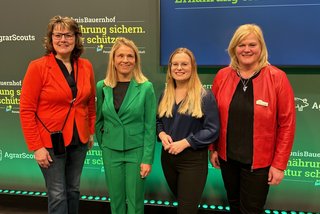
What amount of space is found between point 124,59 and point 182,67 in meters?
0.37

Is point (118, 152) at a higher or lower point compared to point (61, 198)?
higher

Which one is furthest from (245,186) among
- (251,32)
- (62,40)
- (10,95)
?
(10,95)

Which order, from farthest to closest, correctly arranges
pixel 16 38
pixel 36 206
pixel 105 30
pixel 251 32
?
pixel 36 206, pixel 16 38, pixel 105 30, pixel 251 32

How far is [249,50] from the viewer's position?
190cm

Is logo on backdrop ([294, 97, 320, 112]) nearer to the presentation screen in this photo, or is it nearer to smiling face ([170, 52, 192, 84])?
the presentation screen

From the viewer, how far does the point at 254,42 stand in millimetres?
1887

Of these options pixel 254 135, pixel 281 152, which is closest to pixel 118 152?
pixel 254 135

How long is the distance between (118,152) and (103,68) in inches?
42.0

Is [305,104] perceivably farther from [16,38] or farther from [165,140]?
[16,38]

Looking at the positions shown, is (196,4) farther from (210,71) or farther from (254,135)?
(254,135)

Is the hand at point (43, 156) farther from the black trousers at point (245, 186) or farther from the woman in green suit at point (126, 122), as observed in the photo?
the black trousers at point (245, 186)

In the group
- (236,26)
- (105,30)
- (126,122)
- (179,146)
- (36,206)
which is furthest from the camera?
(36,206)

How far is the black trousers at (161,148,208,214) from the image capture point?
205cm

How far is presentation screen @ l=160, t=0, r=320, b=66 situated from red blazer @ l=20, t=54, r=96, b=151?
3.02 ft
